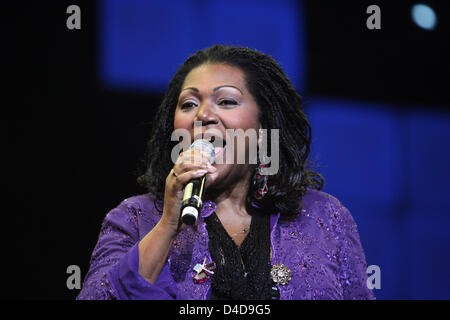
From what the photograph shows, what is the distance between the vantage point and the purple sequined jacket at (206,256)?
1.45 metres

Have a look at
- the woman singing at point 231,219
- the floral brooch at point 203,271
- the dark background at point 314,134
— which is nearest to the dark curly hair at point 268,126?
the woman singing at point 231,219

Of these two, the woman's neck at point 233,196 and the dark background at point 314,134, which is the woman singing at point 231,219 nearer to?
the woman's neck at point 233,196

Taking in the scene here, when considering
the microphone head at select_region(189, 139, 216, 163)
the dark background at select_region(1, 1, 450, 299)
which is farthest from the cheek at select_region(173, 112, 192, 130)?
the dark background at select_region(1, 1, 450, 299)

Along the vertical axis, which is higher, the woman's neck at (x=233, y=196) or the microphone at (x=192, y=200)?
the microphone at (x=192, y=200)

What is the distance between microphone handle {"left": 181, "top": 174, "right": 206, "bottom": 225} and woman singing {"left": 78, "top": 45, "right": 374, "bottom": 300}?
0.03 metres

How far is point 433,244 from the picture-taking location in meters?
3.37

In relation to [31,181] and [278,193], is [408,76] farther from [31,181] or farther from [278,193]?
[31,181]

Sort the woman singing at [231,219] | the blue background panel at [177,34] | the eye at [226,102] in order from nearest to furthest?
the woman singing at [231,219]
the eye at [226,102]
the blue background panel at [177,34]

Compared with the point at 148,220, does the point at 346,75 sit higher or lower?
higher

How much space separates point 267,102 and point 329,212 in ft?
1.58

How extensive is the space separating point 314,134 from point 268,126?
1224 millimetres

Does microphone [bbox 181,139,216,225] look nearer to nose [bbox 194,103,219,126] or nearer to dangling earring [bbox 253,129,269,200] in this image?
nose [bbox 194,103,219,126]

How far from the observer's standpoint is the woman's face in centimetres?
178
